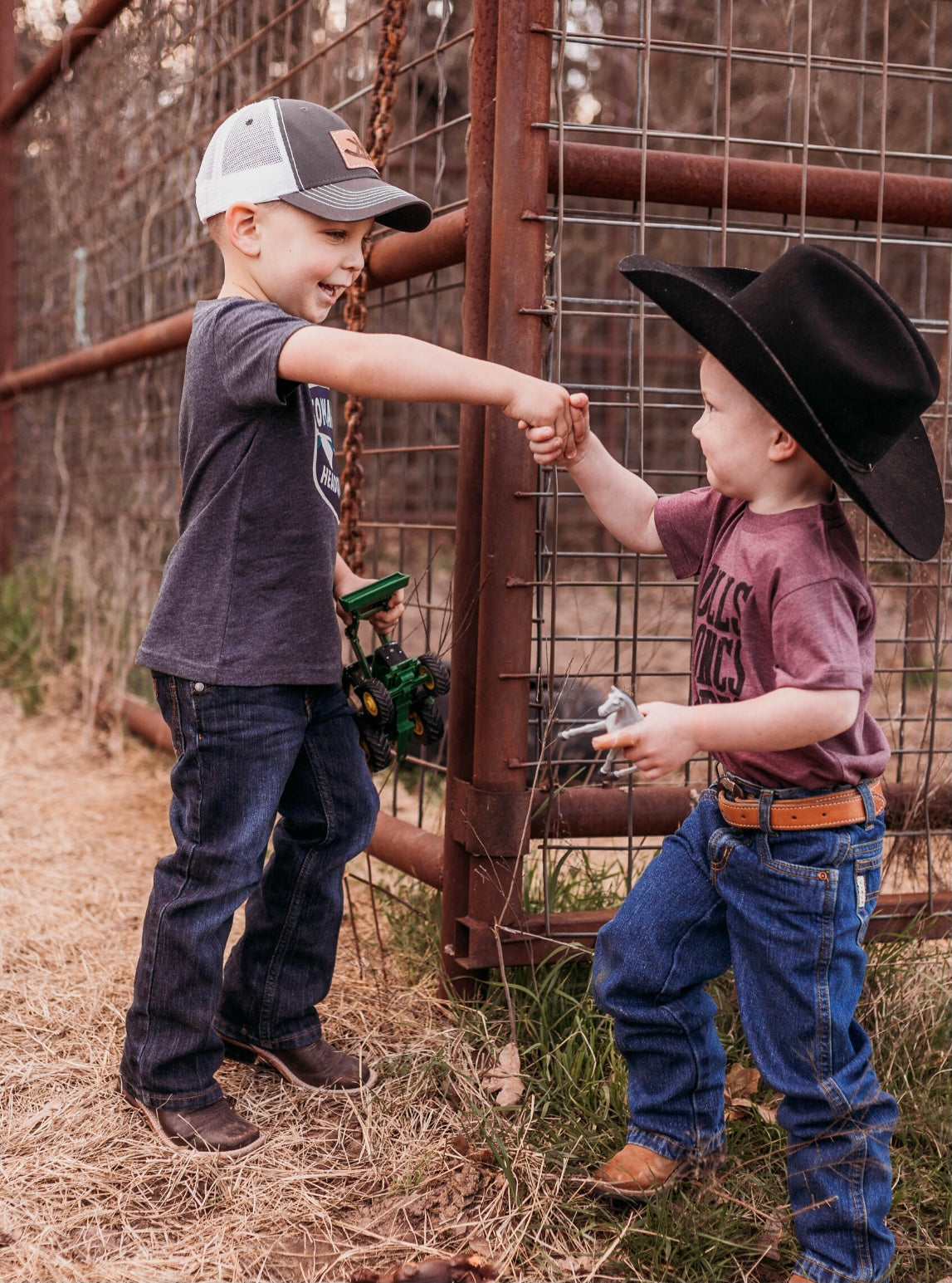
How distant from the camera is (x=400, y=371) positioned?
1.78 metres

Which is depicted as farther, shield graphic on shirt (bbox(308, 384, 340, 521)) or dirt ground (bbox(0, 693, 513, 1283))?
shield graphic on shirt (bbox(308, 384, 340, 521))

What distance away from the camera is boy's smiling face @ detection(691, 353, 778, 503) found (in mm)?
1742

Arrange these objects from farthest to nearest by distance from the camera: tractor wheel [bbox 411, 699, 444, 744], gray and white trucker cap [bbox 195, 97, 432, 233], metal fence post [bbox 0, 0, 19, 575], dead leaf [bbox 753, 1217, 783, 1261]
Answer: metal fence post [bbox 0, 0, 19, 575], tractor wheel [bbox 411, 699, 444, 744], gray and white trucker cap [bbox 195, 97, 432, 233], dead leaf [bbox 753, 1217, 783, 1261]

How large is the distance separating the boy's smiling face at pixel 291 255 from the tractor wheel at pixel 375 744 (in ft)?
2.33

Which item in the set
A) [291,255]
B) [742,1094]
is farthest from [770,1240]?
[291,255]

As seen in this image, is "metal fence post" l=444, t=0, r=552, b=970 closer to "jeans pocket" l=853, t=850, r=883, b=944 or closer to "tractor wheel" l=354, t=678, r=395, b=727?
"tractor wheel" l=354, t=678, r=395, b=727

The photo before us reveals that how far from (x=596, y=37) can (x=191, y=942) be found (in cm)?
167

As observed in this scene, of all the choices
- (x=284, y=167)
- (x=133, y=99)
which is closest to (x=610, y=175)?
(x=284, y=167)

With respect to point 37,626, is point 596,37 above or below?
above

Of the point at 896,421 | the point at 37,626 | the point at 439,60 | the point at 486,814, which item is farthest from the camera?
the point at 37,626

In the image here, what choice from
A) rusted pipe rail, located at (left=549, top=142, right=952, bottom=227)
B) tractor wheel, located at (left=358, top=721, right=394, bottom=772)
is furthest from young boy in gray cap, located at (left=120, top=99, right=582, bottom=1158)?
rusted pipe rail, located at (left=549, top=142, right=952, bottom=227)

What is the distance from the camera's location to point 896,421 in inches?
65.6

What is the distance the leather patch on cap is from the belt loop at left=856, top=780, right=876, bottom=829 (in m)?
1.24

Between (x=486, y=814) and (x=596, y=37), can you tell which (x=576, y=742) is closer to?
(x=486, y=814)
